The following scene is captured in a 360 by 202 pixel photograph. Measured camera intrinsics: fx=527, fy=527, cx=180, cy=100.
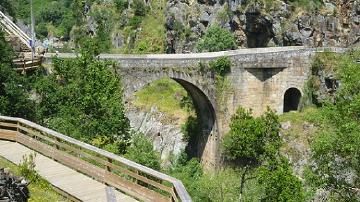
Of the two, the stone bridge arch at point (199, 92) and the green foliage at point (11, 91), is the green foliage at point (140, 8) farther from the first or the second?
the green foliage at point (11, 91)

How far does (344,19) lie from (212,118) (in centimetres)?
1703

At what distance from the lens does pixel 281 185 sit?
27484 mm

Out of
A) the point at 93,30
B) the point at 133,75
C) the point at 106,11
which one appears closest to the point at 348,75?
the point at 133,75

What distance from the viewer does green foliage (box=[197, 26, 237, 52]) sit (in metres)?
54.2

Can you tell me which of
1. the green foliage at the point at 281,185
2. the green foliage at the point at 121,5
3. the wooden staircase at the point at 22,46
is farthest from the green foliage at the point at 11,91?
the green foliage at the point at 121,5

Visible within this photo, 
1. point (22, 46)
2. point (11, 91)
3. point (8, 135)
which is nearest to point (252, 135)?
point (22, 46)

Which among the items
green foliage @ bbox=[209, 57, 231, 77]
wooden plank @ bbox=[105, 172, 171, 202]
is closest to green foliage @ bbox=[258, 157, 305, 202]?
green foliage @ bbox=[209, 57, 231, 77]

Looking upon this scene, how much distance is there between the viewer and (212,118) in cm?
4025

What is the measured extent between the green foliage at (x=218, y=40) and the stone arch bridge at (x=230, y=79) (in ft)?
42.7

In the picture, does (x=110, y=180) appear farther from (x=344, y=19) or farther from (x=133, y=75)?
(x=344, y=19)

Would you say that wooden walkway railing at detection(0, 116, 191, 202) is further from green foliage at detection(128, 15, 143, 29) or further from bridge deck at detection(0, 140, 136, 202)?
green foliage at detection(128, 15, 143, 29)

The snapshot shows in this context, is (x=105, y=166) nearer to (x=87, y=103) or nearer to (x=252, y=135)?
(x=87, y=103)

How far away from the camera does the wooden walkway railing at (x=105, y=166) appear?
9602 mm

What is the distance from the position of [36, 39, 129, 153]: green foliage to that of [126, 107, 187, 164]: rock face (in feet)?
51.0
